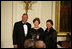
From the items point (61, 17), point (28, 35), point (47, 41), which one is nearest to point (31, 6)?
point (61, 17)

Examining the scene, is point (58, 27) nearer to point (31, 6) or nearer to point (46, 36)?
point (31, 6)

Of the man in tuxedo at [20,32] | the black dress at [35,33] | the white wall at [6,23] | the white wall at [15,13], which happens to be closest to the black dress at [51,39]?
the black dress at [35,33]

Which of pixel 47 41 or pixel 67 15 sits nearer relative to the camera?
pixel 47 41

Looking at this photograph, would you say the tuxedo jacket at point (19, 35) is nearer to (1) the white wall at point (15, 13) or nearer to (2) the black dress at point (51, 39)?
(2) the black dress at point (51, 39)

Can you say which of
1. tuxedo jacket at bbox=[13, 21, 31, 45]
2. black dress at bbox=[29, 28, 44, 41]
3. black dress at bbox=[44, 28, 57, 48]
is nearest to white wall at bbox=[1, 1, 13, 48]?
tuxedo jacket at bbox=[13, 21, 31, 45]

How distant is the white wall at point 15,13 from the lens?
8.09 meters

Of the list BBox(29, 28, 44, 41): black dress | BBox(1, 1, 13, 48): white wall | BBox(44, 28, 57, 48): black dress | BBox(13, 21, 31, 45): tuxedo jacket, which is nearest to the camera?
BBox(44, 28, 57, 48): black dress

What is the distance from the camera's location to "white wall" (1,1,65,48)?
809 centimetres

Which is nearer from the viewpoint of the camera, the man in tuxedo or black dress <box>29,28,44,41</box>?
black dress <box>29,28,44,41</box>

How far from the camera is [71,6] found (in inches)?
329

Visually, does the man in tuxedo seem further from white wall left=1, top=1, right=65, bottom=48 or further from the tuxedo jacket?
white wall left=1, top=1, right=65, bottom=48

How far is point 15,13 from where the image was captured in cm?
810

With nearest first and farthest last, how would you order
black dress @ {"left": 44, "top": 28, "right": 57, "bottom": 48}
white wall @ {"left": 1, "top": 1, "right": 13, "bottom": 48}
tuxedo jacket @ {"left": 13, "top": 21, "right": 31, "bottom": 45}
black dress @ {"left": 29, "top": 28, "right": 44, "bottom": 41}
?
1. black dress @ {"left": 44, "top": 28, "right": 57, "bottom": 48}
2. black dress @ {"left": 29, "top": 28, "right": 44, "bottom": 41}
3. tuxedo jacket @ {"left": 13, "top": 21, "right": 31, "bottom": 45}
4. white wall @ {"left": 1, "top": 1, "right": 13, "bottom": 48}

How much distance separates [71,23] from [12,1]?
270cm
